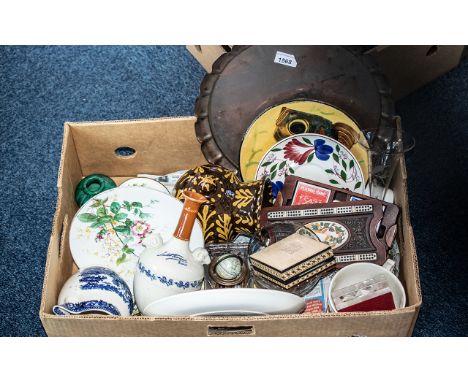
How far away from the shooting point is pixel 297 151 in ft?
4.72

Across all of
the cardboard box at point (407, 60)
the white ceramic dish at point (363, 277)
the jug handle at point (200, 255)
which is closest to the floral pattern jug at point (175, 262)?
the jug handle at point (200, 255)

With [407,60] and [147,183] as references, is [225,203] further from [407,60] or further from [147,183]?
[407,60]

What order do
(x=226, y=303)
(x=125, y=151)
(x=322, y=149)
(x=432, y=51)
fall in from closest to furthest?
(x=226, y=303), (x=322, y=149), (x=125, y=151), (x=432, y=51)

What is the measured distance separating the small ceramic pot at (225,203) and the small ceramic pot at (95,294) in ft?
0.62

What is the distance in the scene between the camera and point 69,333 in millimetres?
1225

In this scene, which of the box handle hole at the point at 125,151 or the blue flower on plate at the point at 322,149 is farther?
the box handle hole at the point at 125,151

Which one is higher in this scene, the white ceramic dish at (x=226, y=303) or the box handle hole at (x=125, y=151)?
the box handle hole at (x=125, y=151)

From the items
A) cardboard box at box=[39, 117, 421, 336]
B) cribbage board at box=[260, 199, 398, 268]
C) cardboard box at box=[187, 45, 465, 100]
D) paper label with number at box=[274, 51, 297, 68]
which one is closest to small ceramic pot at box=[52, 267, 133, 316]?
cardboard box at box=[39, 117, 421, 336]

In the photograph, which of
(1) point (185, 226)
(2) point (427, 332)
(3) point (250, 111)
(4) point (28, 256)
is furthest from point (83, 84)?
(2) point (427, 332)

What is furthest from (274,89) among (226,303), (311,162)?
(226,303)

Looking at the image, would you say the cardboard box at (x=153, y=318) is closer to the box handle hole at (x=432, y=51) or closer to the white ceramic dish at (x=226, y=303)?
the white ceramic dish at (x=226, y=303)

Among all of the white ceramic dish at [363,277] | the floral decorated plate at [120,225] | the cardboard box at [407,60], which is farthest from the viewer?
the cardboard box at [407,60]

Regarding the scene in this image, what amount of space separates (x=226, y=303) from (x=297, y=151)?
1.32ft

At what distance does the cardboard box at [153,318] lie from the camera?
3.85ft
